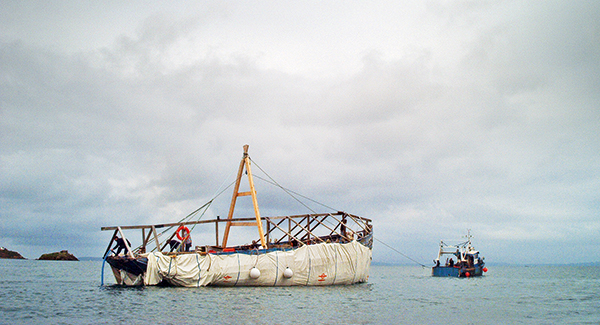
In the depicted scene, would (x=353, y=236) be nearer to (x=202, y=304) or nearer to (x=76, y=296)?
(x=202, y=304)

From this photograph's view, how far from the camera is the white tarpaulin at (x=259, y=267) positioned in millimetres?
26545

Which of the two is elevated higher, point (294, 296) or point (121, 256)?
point (121, 256)

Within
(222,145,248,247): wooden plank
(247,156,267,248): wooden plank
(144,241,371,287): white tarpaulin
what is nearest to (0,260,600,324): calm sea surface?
(144,241,371,287): white tarpaulin

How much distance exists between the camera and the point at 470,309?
24922 mm

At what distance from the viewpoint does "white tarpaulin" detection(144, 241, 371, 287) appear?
26.5 meters

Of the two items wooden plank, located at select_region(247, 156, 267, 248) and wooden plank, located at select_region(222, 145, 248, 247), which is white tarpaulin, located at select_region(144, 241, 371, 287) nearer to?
wooden plank, located at select_region(247, 156, 267, 248)

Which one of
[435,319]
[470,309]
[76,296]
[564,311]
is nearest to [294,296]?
[435,319]

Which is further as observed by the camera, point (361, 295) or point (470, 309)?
point (361, 295)

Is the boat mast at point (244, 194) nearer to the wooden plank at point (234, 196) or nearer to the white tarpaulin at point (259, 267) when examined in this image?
the wooden plank at point (234, 196)

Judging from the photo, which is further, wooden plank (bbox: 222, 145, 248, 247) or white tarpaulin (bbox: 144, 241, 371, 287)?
Answer: wooden plank (bbox: 222, 145, 248, 247)

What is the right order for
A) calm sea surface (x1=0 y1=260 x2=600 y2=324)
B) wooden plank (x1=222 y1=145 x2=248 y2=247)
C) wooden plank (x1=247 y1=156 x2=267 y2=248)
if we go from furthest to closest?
wooden plank (x1=222 y1=145 x2=248 y2=247)
wooden plank (x1=247 y1=156 x2=267 y2=248)
calm sea surface (x1=0 y1=260 x2=600 y2=324)

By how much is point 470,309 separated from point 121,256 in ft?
66.5

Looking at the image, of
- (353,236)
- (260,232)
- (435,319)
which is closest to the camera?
(435,319)

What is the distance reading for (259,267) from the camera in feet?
90.9
